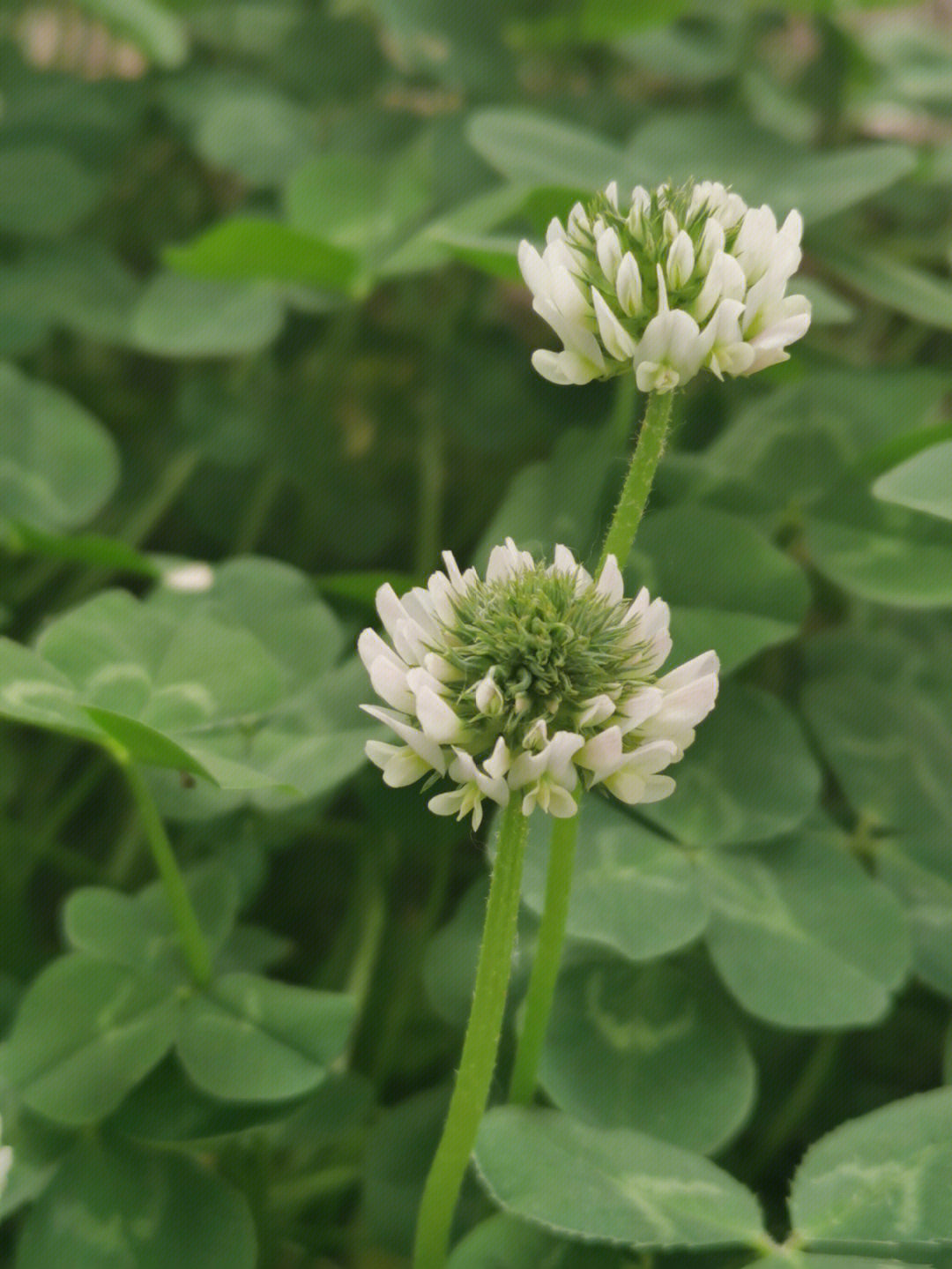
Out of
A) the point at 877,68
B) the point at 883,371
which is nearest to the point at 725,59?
the point at 877,68

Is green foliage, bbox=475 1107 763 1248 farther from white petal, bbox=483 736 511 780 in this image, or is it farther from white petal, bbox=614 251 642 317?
white petal, bbox=614 251 642 317

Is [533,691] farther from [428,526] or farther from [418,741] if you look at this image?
[428,526]

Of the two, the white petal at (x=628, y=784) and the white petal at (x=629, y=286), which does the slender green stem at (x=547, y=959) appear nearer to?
the white petal at (x=628, y=784)

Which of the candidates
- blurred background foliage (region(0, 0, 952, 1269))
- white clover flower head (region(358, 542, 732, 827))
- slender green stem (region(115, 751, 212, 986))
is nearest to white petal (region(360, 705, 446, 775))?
white clover flower head (region(358, 542, 732, 827))

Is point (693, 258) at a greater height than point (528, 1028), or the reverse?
point (693, 258)

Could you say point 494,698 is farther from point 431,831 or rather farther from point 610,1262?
point 431,831

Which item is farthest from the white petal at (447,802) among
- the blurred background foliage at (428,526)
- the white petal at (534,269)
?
the white petal at (534,269)
